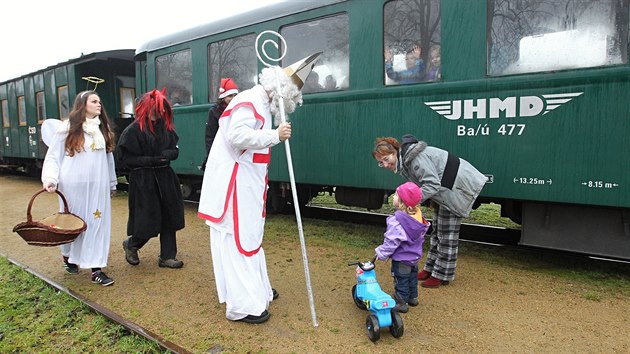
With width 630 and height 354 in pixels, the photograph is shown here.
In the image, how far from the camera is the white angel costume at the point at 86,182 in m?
4.02

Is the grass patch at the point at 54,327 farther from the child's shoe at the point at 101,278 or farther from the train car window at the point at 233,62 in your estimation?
the train car window at the point at 233,62

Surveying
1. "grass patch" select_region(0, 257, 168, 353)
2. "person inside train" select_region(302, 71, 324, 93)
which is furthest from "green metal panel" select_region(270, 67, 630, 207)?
"grass patch" select_region(0, 257, 168, 353)

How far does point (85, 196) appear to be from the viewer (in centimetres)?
410

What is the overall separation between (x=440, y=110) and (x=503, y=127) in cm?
63

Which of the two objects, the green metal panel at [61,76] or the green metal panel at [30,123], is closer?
the green metal panel at [61,76]

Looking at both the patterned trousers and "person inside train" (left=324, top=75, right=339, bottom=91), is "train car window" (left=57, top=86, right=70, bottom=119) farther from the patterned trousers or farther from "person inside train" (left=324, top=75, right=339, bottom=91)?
the patterned trousers

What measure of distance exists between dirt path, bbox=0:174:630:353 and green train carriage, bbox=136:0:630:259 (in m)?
0.74

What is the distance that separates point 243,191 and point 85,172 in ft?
5.97

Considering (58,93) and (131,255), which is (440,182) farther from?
(58,93)

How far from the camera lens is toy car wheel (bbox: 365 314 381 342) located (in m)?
2.90

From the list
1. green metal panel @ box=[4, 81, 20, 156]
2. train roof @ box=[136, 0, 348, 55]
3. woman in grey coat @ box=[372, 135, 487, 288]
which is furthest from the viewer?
green metal panel @ box=[4, 81, 20, 156]

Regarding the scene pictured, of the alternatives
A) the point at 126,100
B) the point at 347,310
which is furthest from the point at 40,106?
the point at 347,310

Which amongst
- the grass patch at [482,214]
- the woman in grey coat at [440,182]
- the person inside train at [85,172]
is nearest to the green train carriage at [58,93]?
the grass patch at [482,214]

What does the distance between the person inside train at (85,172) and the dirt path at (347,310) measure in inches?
12.5
